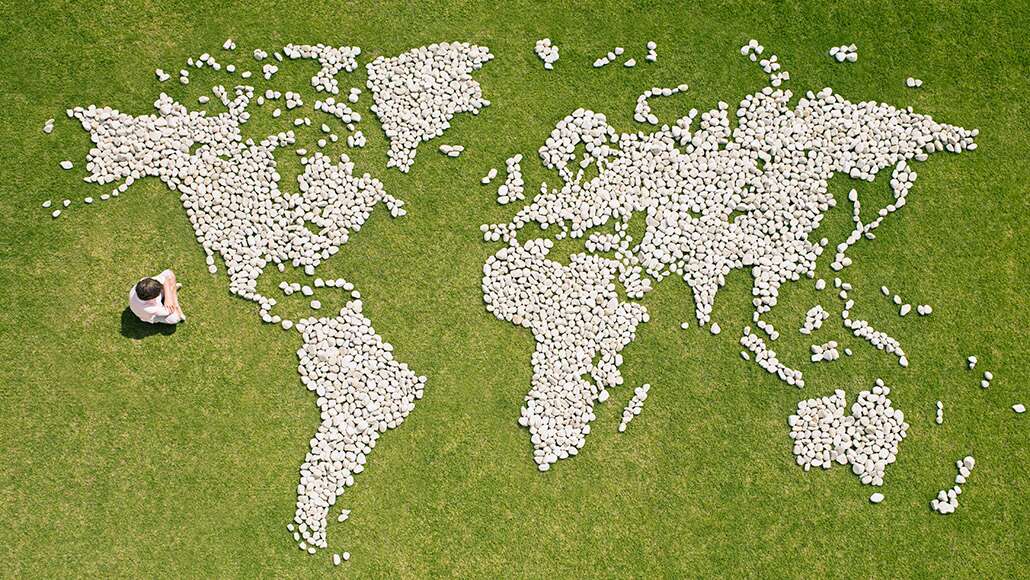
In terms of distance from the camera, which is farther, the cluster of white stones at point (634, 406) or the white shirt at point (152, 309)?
the cluster of white stones at point (634, 406)

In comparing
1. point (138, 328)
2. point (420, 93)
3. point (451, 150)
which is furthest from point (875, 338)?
point (138, 328)

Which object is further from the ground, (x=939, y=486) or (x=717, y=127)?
(x=717, y=127)

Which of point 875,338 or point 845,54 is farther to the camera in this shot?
point 845,54

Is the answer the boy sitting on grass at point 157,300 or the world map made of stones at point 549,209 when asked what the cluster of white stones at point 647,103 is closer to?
the world map made of stones at point 549,209

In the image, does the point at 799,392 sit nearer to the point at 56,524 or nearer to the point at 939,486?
the point at 939,486

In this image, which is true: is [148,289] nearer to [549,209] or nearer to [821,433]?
[549,209]

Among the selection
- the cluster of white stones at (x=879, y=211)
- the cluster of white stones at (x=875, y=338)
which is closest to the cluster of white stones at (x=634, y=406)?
the cluster of white stones at (x=875, y=338)

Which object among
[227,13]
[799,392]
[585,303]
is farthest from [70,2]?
[799,392]
